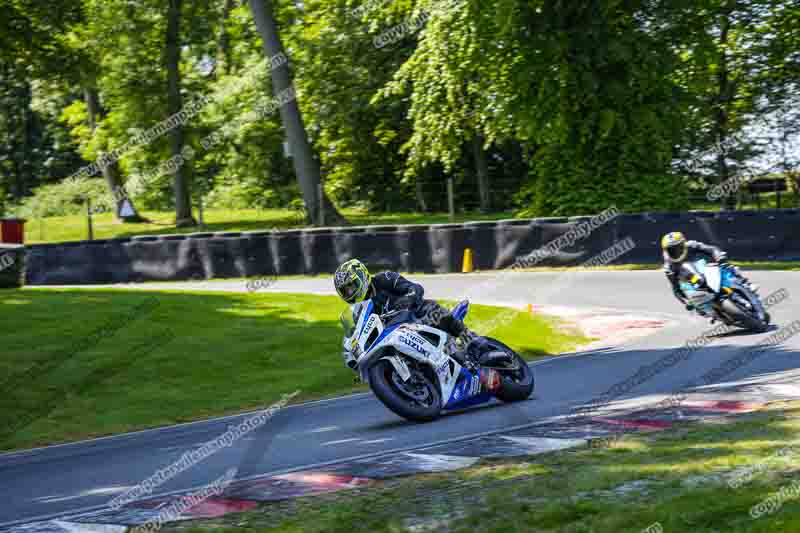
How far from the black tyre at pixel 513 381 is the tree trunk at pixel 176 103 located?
30808 mm

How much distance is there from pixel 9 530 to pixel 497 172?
113ft

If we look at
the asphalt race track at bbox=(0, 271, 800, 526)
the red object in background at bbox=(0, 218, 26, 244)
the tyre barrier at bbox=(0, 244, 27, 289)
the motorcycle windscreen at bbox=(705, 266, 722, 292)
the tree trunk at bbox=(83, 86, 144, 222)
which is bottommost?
the asphalt race track at bbox=(0, 271, 800, 526)

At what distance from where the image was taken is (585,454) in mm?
7844

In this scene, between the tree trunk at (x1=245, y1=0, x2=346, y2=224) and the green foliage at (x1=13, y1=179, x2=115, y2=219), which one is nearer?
the tree trunk at (x1=245, y1=0, x2=346, y2=224)

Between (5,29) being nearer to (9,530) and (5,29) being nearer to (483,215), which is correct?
(483,215)

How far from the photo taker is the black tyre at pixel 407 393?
31.3ft

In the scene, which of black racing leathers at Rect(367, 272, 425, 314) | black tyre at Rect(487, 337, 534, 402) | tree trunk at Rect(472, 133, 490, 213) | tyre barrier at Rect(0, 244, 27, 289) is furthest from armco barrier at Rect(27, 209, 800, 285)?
black racing leathers at Rect(367, 272, 425, 314)

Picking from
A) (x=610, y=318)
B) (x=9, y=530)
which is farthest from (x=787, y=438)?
(x=610, y=318)

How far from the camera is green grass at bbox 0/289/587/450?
12432 mm

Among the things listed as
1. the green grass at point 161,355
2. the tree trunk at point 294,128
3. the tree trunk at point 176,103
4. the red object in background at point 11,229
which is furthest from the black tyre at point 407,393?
the tree trunk at point 176,103

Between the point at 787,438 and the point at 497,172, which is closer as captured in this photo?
the point at 787,438

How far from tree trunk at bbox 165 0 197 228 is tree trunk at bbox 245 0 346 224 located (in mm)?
7938

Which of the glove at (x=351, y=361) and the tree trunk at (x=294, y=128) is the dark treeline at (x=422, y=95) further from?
the glove at (x=351, y=361)

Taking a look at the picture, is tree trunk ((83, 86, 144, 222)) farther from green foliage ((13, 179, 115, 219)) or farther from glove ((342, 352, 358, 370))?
glove ((342, 352, 358, 370))
